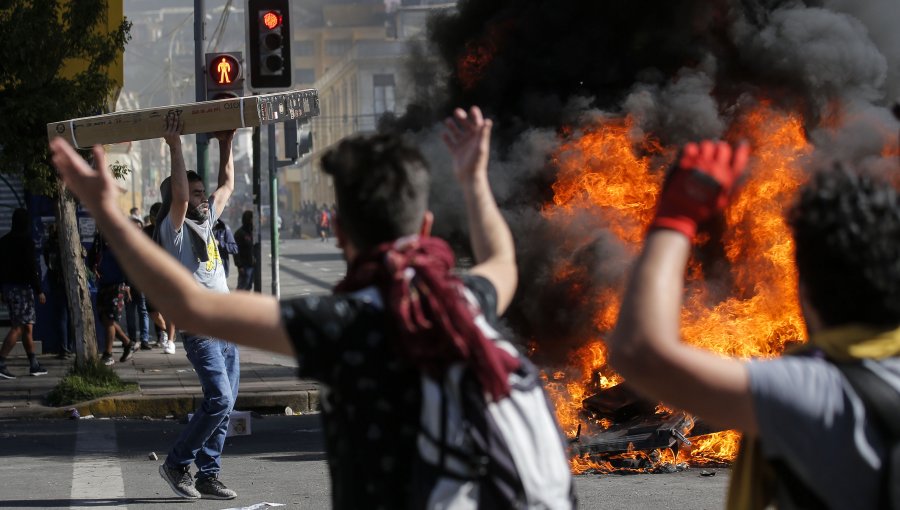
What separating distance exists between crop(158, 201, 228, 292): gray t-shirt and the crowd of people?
350 centimetres

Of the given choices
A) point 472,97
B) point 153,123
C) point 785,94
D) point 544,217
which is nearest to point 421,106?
point 472,97

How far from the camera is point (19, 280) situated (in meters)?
12.4

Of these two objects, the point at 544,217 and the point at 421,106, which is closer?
the point at 544,217

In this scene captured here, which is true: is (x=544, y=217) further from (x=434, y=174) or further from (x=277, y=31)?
(x=277, y=31)

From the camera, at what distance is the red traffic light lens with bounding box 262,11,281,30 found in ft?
41.0

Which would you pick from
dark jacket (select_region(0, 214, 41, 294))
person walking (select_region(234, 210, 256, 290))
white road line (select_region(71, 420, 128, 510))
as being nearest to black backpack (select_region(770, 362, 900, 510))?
white road line (select_region(71, 420, 128, 510))

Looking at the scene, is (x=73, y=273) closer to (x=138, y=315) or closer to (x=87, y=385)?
(x=87, y=385)

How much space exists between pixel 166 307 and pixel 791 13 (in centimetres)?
943

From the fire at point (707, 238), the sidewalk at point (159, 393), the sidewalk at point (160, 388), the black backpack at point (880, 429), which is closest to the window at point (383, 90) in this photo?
the sidewalk at point (160, 388)

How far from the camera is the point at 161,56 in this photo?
11338cm

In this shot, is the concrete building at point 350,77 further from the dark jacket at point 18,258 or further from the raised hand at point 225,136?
the raised hand at point 225,136

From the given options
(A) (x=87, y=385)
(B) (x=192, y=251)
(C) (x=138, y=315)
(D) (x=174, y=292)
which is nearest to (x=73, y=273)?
(A) (x=87, y=385)

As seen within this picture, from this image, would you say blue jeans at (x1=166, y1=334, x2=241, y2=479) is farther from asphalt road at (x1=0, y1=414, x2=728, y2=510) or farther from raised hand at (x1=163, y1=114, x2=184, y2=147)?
raised hand at (x1=163, y1=114, x2=184, y2=147)

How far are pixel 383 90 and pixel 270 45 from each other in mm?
55103
